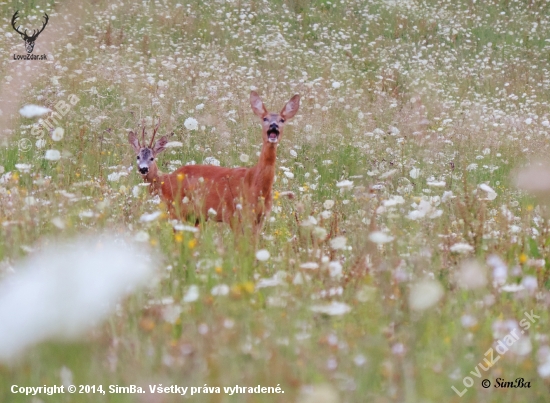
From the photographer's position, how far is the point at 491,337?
276cm

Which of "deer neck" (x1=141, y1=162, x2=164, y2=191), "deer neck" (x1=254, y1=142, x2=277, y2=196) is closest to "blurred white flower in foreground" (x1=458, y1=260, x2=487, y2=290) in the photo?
"deer neck" (x1=254, y1=142, x2=277, y2=196)

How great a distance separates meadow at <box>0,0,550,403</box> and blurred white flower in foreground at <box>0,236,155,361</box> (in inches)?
1.9

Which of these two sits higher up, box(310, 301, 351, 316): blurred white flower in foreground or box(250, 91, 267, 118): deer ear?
box(310, 301, 351, 316): blurred white flower in foreground

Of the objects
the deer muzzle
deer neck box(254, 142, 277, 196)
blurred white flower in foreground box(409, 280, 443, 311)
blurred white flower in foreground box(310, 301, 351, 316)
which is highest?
blurred white flower in foreground box(310, 301, 351, 316)

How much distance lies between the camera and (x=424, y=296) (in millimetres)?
2930

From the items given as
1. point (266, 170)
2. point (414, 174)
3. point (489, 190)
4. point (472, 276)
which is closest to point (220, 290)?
point (472, 276)

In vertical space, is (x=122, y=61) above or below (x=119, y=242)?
below

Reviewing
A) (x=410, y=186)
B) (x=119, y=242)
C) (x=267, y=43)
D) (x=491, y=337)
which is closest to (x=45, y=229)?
(x=119, y=242)

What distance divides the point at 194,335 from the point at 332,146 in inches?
258

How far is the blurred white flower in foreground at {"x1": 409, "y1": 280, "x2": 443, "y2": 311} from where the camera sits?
114 inches

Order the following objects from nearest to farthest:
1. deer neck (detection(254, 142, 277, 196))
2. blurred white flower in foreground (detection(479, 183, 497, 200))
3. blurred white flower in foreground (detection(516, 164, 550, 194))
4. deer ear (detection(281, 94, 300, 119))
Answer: blurred white flower in foreground (detection(479, 183, 497, 200))
blurred white flower in foreground (detection(516, 164, 550, 194))
deer neck (detection(254, 142, 277, 196))
deer ear (detection(281, 94, 300, 119))

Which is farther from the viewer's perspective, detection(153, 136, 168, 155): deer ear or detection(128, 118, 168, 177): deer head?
detection(153, 136, 168, 155): deer ear

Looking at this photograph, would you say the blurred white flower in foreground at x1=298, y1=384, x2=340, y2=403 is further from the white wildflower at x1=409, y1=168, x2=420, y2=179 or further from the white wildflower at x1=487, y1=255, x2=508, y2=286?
the white wildflower at x1=409, y1=168, x2=420, y2=179

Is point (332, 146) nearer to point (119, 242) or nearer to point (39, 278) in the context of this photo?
point (119, 242)
